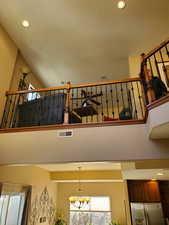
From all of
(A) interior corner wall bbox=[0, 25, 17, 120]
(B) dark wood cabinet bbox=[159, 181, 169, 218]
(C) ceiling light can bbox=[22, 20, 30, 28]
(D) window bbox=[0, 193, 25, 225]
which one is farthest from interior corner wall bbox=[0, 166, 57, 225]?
(B) dark wood cabinet bbox=[159, 181, 169, 218]

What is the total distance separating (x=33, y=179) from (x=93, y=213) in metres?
3.92

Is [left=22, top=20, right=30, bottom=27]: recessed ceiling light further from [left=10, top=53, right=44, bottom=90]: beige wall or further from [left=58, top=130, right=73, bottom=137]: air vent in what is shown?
[left=58, top=130, right=73, bottom=137]: air vent

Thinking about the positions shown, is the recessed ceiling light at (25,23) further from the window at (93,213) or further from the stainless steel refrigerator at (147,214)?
the window at (93,213)

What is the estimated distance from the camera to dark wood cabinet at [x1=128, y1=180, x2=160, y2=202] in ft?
20.9

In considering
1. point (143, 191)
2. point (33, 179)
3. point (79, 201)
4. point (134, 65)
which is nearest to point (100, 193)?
point (79, 201)

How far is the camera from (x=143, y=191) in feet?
21.3

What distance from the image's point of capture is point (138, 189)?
6.56 m

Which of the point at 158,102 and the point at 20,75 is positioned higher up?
the point at 20,75

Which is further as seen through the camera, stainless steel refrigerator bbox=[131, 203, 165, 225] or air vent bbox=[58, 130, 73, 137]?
stainless steel refrigerator bbox=[131, 203, 165, 225]

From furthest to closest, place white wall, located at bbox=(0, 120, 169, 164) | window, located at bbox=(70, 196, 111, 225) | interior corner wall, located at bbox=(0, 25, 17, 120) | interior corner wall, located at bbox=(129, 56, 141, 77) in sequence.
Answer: window, located at bbox=(70, 196, 111, 225)
interior corner wall, located at bbox=(129, 56, 141, 77)
interior corner wall, located at bbox=(0, 25, 17, 120)
white wall, located at bbox=(0, 120, 169, 164)

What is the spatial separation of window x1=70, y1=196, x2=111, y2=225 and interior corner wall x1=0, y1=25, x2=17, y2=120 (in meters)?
6.14

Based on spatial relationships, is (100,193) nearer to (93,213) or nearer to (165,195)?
(93,213)

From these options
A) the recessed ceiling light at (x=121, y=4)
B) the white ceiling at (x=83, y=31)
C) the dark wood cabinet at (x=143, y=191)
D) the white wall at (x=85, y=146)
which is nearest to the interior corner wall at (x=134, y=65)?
the white ceiling at (x=83, y=31)

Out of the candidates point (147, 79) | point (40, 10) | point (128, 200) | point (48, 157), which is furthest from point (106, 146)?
point (128, 200)
